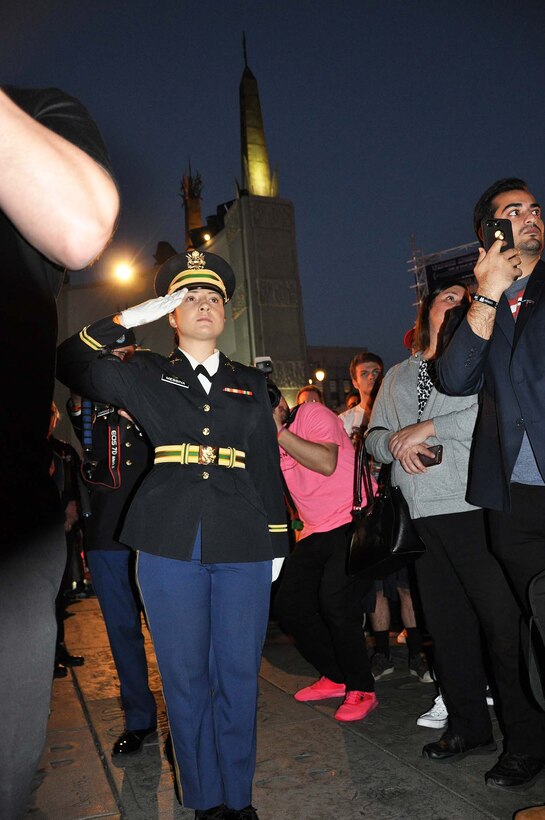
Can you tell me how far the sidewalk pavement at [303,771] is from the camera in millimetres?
2561

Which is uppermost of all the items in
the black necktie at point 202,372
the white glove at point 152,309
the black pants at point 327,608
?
the white glove at point 152,309

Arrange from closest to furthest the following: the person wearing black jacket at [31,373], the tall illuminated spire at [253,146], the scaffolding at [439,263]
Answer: the person wearing black jacket at [31,373]
the tall illuminated spire at [253,146]
the scaffolding at [439,263]

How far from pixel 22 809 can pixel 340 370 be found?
193ft

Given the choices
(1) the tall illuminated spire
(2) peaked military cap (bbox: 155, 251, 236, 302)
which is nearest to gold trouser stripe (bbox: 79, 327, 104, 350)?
(2) peaked military cap (bbox: 155, 251, 236, 302)

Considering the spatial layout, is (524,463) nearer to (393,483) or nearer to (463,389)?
(463,389)

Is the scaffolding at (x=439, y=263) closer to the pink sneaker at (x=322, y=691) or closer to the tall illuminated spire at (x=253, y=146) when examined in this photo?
the tall illuminated spire at (x=253, y=146)

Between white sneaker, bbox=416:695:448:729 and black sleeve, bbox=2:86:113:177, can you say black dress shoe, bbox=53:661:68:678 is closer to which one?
white sneaker, bbox=416:695:448:729

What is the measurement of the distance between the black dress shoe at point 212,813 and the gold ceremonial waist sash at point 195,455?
1.26m

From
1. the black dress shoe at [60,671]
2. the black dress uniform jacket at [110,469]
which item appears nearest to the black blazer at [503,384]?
the black dress uniform jacket at [110,469]

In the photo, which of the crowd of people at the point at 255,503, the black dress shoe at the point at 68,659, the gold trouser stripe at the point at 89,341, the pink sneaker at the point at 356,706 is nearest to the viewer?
the crowd of people at the point at 255,503

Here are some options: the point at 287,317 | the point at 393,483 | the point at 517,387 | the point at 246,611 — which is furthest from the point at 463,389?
the point at 287,317

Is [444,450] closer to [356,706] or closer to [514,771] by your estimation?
[514,771]

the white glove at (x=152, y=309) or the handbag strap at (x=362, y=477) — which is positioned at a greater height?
the white glove at (x=152, y=309)

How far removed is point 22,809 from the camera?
949 mm
